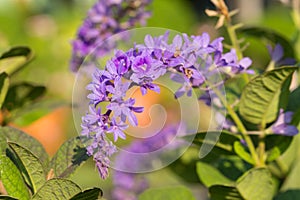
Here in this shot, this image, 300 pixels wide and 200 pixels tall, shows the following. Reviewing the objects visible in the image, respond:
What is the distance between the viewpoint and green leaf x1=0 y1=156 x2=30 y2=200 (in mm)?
822

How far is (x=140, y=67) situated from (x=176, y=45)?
0.08 m

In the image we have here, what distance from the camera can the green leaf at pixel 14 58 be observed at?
42.6 inches

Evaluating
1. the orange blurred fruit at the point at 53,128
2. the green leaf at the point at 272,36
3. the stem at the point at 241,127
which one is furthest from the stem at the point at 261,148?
the orange blurred fruit at the point at 53,128

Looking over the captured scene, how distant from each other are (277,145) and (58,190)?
1.35 feet

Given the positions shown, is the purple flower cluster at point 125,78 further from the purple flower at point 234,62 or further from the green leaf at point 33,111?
the green leaf at point 33,111

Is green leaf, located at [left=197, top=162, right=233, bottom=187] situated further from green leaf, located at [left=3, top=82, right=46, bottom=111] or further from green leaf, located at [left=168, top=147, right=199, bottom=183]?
green leaf, located at [left=3, top=82, right=46, bottom=111]

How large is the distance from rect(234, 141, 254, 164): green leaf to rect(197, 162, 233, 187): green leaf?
0.10m

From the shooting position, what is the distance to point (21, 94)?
1246 mm

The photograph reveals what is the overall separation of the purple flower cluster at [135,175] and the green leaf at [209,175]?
16 centimetres

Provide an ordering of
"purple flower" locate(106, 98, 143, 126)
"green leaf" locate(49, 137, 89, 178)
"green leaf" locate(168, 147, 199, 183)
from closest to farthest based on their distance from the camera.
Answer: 1. "purple flower" locate(106, 98, 143, 126)
2. "green leaf" locate(49, 137, 89, 178)
3. "green leaf" locate(168, 147, 199, 183)

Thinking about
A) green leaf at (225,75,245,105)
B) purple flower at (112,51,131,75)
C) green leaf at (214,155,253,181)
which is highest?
purple flower at (112,51,131,75)

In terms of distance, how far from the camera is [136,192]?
151 cm

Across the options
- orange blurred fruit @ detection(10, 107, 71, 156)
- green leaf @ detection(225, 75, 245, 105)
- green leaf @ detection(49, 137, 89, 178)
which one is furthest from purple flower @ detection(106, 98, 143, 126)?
orange blurred fruit @ detection(10, 107, 71, 156)

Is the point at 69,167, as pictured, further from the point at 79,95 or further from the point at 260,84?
the point at 260,84
